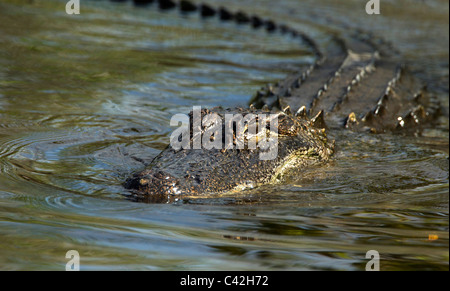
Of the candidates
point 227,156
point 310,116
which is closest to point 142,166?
point 227,156

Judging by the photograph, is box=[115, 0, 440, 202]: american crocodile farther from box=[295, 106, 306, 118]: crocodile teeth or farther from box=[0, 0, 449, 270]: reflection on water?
box=[0, 0, 449, 270]: reflection on water

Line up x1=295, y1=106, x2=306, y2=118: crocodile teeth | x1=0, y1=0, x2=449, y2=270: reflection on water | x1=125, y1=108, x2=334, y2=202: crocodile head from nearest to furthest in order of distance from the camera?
x1=0, y1=0, x2=449, y2=270: reflection on water → x1=125, y1=108, x2=334, y2=202: crocodile head → x1=295, y1=106, x2=306, y2=118: crocodile teeth

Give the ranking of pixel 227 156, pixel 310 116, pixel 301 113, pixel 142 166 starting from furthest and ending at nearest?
pixel 310 116, pixel 301 113, pixel 142 166, pixel 227 156

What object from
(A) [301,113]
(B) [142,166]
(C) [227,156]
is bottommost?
(B) [142,166]

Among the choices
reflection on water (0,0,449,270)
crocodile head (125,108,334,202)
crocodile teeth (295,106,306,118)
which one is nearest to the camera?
reflection on water (0,0,449,270)

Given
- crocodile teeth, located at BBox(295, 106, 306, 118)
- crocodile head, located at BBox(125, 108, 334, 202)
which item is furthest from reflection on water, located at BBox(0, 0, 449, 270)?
crocodile teeth, located at BBox(295, 106, 306, 118)

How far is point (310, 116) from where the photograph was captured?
199 inches

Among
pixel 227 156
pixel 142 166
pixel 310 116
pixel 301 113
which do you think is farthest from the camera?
pixel 310 116

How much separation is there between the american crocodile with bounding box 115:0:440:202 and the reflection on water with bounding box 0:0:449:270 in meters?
0.14

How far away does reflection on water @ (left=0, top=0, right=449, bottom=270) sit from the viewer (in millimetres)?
2736

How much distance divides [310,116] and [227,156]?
5.16 ft

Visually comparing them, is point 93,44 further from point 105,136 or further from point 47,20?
point 105,136

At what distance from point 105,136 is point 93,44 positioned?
3.78 metres

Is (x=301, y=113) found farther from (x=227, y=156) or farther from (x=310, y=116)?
(x=227, y=156)
